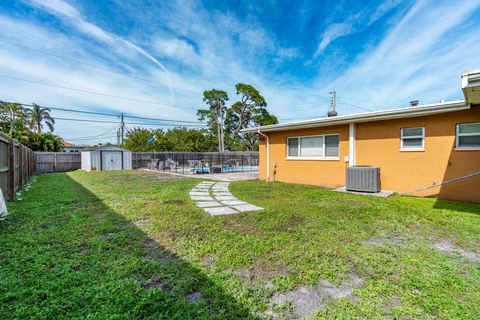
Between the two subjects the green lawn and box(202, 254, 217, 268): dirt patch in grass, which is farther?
box(202, 254, 217, 268): dirt patch in grass

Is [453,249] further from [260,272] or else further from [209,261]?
[209,261]

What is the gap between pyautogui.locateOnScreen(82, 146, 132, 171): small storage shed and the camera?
17.2 m

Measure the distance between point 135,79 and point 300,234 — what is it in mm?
17167

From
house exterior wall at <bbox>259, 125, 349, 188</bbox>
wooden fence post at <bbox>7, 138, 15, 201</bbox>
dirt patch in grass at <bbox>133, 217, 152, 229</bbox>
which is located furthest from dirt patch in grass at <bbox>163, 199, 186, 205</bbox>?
house exterior wall at <bbox>259, 125, 349, 188</bbox>

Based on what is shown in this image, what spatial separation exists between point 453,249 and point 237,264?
2.77 m

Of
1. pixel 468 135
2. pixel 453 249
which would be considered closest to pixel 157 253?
pixel 453 249

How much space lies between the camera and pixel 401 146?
6.41 m

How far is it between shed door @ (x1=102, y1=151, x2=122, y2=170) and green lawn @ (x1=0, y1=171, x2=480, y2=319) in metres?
14.9

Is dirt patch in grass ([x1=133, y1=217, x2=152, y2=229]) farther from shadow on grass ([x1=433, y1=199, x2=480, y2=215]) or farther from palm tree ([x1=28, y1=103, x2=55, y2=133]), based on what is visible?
palm tree ([x1=28, y1=103, x2=55, y2=133])

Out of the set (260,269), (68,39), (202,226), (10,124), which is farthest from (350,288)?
(10,124)

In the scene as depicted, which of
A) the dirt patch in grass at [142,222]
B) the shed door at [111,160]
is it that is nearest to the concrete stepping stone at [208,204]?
the dirt patch in grass at [142,222]

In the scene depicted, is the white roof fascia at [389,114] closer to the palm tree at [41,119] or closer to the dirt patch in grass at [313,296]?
the dirt patch in grass at [313,296]

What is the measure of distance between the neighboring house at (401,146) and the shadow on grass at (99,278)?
5039 mm

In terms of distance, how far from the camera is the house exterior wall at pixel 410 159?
5488 millimetres
